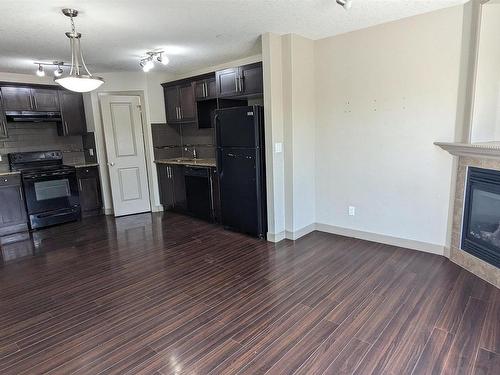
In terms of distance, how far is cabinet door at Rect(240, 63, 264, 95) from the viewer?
12.7 ft

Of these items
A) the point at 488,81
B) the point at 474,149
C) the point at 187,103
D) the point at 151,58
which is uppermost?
the point at 151,58

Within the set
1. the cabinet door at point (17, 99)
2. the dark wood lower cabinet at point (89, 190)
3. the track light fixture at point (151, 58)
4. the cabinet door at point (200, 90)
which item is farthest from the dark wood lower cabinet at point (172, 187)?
the cabinet door at point (17, 99)

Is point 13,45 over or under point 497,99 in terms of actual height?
over

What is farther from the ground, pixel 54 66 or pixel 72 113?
pixel 54 66

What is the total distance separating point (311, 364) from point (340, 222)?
2.44 meters

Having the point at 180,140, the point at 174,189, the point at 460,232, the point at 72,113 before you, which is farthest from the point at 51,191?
the point at 460,232

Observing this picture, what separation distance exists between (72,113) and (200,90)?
2387 mm

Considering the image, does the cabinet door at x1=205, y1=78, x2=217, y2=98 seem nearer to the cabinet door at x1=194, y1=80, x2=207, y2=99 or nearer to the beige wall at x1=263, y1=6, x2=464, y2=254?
the cabinet door at x1=194, y1=80, x2=207, y2=99

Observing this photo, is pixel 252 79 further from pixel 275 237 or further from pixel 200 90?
pixel 275 237

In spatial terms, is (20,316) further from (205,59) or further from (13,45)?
(205,59)

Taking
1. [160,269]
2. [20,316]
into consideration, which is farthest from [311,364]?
[20,316]

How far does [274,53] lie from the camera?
3562 mm

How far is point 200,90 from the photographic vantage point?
16.3ft

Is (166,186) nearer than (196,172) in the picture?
No
